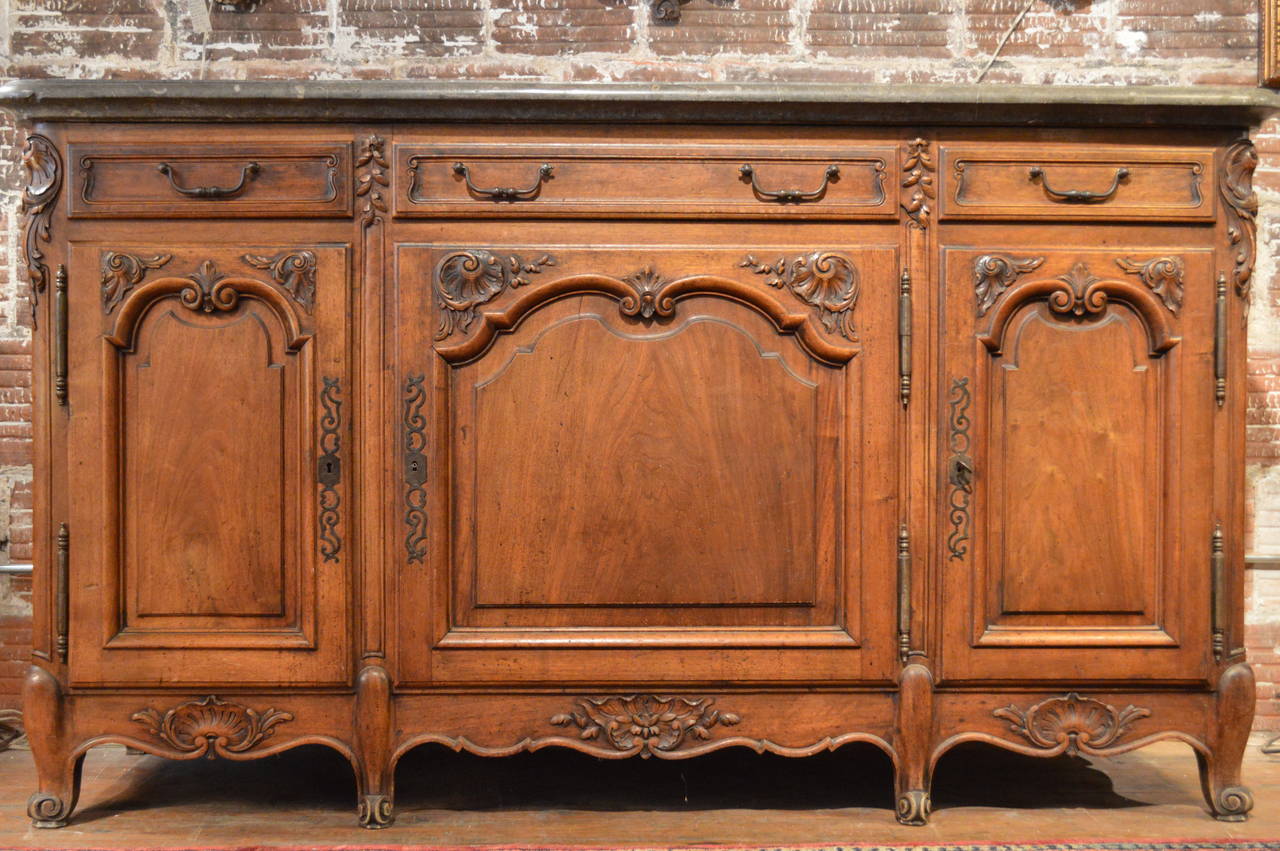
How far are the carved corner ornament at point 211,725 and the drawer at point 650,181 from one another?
3.72 ft

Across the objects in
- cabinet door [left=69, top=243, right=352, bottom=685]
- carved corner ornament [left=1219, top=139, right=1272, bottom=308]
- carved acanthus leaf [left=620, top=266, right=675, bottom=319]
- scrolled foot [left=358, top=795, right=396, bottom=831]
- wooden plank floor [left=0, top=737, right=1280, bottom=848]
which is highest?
carved corner ornament [left=1219, top=139, right=1272, bottom=308]

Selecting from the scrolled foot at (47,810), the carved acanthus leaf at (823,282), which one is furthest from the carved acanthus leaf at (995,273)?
the scrolled foot at (47,810)

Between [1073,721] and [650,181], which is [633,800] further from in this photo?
[650,181]

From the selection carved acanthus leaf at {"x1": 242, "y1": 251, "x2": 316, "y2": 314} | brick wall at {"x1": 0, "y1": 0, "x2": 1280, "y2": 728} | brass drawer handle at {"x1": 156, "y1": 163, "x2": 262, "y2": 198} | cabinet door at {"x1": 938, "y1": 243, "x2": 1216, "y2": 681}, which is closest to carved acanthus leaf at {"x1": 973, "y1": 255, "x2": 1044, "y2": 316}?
cabinet door at {"x1": 938, "y1": 243, "x2": 1216, "y2": 681}

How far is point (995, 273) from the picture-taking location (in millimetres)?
2262

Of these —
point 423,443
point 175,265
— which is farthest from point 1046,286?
point 175,265

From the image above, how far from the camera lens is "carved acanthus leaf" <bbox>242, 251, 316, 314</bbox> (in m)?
2.24

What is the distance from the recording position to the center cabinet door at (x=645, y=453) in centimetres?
226

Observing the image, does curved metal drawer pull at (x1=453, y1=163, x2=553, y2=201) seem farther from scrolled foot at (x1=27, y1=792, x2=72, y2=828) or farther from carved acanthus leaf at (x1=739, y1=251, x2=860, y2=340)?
scrolled foot at (x1=27, y1=792, x2=72, y2=828)

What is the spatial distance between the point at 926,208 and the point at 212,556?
1698mm

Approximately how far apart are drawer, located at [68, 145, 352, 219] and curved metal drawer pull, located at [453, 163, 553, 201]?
0.25m

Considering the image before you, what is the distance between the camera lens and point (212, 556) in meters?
2.26

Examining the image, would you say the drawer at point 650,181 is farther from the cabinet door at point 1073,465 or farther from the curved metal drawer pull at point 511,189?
the cabinet door at point 1073,465

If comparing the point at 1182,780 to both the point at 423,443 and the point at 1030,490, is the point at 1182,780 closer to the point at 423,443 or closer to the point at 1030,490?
the point at 1030,490
